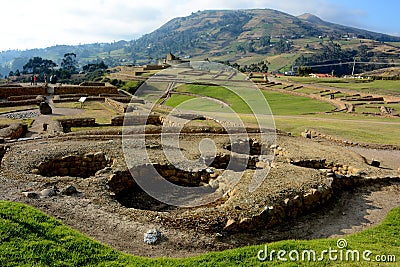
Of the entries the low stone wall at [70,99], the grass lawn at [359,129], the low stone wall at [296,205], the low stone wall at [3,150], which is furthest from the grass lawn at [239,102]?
→ the low stone wall at [3,150]

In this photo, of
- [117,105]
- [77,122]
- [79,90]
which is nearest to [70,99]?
[79,90]

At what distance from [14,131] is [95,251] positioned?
15103 mm

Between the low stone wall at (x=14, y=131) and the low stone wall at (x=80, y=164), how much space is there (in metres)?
6.72

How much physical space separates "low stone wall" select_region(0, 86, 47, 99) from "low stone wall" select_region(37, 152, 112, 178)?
3295 centimetres

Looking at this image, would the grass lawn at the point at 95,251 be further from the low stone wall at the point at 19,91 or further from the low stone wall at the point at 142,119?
the low stone wall at the point at 19,91

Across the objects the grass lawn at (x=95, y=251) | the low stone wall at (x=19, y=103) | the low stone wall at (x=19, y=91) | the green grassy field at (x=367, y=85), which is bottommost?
the grass lawn at (x=95, y=251)

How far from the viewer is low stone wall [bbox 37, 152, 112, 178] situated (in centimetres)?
1398

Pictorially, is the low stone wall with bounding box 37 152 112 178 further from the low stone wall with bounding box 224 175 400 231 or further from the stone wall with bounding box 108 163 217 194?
the low stone wall with bounding box 224 175 400 231

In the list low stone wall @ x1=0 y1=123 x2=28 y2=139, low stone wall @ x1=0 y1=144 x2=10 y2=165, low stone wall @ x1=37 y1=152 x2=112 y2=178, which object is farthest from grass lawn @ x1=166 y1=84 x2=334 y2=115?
low stone wall @ x1=37 y1=152 x2=112 y2=178

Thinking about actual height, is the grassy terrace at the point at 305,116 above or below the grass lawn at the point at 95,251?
above

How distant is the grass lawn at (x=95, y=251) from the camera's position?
7195 millimetres

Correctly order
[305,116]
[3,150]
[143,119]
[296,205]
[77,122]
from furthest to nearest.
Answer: [305,116] → [143,119] → [77,122] → [3,150] → [296,205]

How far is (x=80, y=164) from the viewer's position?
47.2 feet

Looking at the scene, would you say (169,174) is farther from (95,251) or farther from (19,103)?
(19,103)
